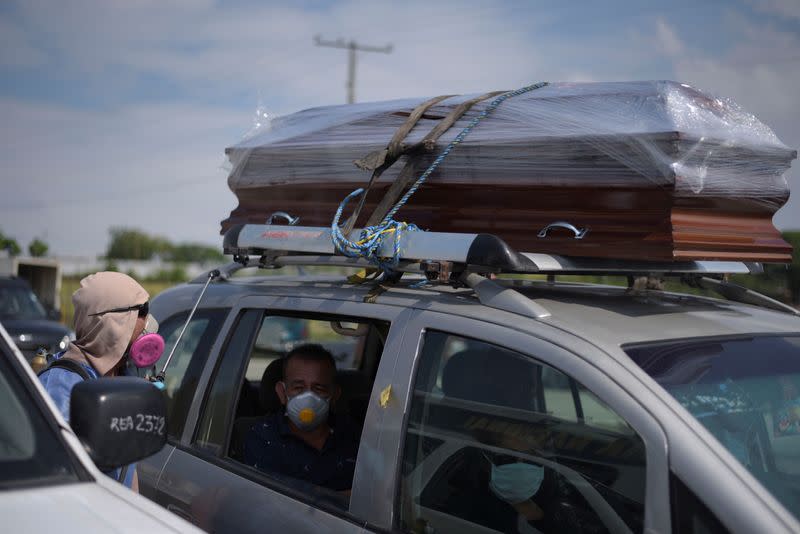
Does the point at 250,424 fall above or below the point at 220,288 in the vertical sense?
below

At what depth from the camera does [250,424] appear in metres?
3.64

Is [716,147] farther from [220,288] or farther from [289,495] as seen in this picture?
[220,288]

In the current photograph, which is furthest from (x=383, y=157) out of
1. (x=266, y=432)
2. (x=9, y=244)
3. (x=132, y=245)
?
(x=132, y=245)

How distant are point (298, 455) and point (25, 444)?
1.62 m

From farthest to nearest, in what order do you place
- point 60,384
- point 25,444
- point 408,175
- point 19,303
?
point 19,303
point 408,175
point 60,384
point 25,444

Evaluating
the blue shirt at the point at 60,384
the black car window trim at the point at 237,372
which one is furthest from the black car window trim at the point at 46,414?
the black car window trim at the point at 237,372

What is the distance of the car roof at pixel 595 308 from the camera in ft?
8.04

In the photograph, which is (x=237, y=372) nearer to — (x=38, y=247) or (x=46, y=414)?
(x=46, y=414)

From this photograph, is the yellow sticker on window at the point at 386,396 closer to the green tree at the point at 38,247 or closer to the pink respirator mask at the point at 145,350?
the pink respirator mask at the point at 145,350

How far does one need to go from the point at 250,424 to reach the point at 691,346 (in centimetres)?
196

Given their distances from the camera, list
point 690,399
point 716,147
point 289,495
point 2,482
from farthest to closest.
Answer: point 289,495, point 716,147, point 690,399, point 2,482

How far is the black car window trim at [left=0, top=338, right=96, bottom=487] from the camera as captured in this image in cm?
202

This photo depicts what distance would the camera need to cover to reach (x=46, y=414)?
2.07m

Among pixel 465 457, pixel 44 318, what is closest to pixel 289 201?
pixel 465 457
